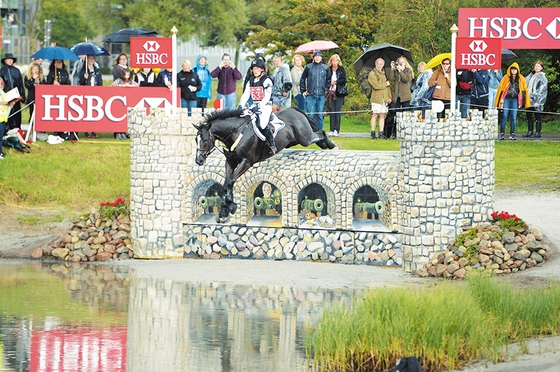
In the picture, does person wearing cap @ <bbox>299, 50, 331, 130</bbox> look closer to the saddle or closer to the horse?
the saddle

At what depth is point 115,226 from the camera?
27.5 metres

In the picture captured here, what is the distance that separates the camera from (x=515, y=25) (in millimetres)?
31500

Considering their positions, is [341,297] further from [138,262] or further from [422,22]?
[422,22]

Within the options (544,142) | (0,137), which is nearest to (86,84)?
(0,137)

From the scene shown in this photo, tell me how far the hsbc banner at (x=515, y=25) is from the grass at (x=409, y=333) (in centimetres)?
1341

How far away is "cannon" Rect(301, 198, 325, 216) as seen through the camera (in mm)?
26438

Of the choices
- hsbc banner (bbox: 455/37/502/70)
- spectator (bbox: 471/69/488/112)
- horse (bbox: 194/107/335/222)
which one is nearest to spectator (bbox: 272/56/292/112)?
spectator (bbox: 471/69/488/112)

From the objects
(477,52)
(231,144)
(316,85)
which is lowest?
(231,144)

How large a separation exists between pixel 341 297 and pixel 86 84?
13195 millimetres

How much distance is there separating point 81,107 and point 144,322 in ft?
35.3

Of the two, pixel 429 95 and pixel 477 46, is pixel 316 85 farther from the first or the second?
pixel 477 46

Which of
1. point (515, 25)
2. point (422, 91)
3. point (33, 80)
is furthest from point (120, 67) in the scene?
point (515, 25)

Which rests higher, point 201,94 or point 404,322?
point 201,94

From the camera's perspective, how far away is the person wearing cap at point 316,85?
31.2 meters
